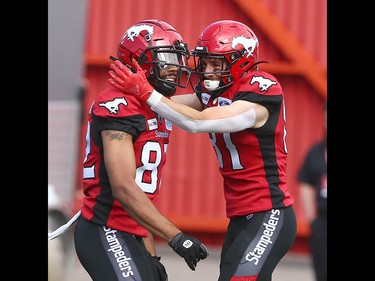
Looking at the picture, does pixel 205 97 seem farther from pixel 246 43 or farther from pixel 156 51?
pixel 156 51

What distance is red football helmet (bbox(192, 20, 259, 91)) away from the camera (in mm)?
5770

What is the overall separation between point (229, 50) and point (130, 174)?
97cm

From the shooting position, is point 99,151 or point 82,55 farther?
point 82,55

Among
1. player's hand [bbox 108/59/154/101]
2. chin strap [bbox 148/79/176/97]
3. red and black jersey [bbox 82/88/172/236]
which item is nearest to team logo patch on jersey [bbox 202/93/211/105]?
chin strap [bbox 148/79/176/97]

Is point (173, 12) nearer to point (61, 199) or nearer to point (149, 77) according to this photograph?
point (61, 199)

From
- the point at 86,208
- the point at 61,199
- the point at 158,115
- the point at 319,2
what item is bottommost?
the point at 61,199

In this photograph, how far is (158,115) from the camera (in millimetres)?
5605

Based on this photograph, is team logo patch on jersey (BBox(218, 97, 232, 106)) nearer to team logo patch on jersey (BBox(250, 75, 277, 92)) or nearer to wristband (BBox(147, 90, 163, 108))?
team logo patch on jersey (BBox(250, 75, 277, 92))

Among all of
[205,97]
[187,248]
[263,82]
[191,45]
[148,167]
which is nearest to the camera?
[187,248]

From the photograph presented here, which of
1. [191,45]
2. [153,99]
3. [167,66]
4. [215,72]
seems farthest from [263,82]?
[191,45]

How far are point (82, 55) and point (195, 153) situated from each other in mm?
1577

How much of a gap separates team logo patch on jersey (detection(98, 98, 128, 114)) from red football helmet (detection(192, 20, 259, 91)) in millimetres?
551

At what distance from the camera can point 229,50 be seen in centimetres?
577
